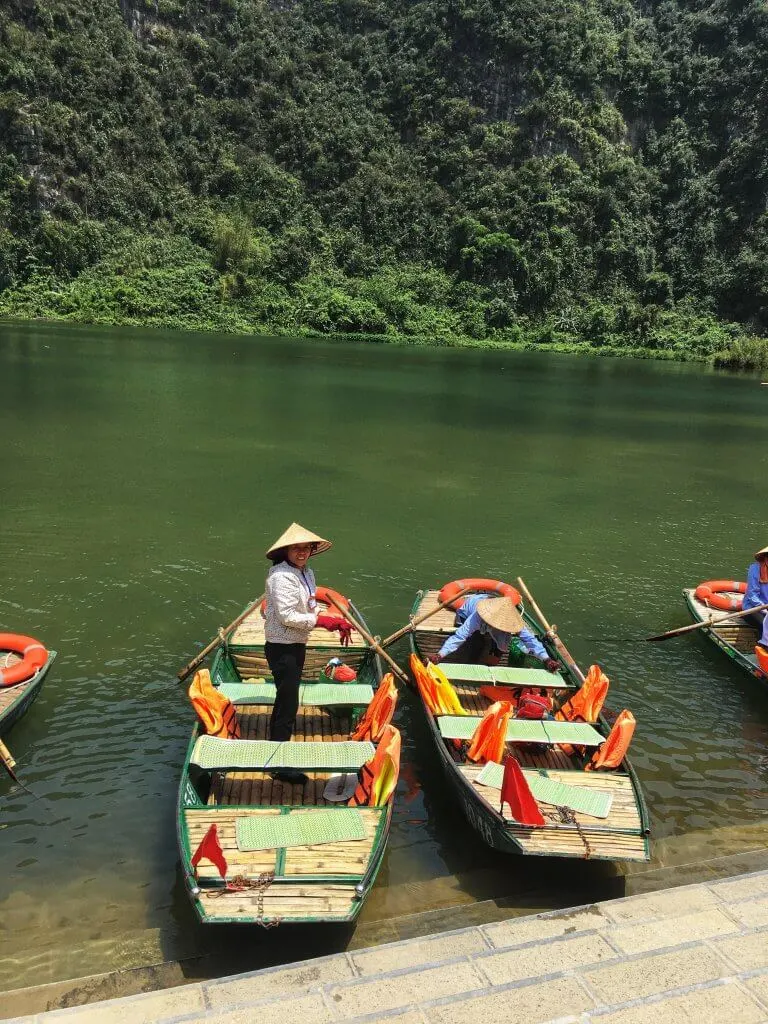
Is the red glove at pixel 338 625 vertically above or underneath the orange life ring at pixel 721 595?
above

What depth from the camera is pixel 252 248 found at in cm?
7938

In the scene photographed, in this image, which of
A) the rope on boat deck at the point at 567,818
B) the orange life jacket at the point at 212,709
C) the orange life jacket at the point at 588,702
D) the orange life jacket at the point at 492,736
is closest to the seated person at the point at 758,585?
the orange life jacket at the point at 588,702

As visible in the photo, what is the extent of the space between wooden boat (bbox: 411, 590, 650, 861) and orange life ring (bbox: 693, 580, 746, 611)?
13.6 feet

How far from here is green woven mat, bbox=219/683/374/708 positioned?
7500 millimetres

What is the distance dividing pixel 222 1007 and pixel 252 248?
273 ft

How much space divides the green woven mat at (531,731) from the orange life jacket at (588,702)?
0.25 meters

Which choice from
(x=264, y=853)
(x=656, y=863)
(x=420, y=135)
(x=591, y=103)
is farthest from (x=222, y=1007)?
(x=591, y=103)

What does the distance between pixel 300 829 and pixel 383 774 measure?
31.9 inches

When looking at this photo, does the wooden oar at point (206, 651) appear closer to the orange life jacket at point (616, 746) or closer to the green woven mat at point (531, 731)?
the green woven mat at point (531, 731)

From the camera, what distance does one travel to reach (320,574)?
12.7 m

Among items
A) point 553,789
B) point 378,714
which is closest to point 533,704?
point 553,789

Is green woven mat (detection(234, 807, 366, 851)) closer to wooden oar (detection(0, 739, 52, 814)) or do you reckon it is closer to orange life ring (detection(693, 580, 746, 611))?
wooden oar (detection(0, 739, 52, 814))

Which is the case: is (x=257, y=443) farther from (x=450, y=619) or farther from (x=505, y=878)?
(x=505, y=878)

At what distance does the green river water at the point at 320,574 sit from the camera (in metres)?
5.86
